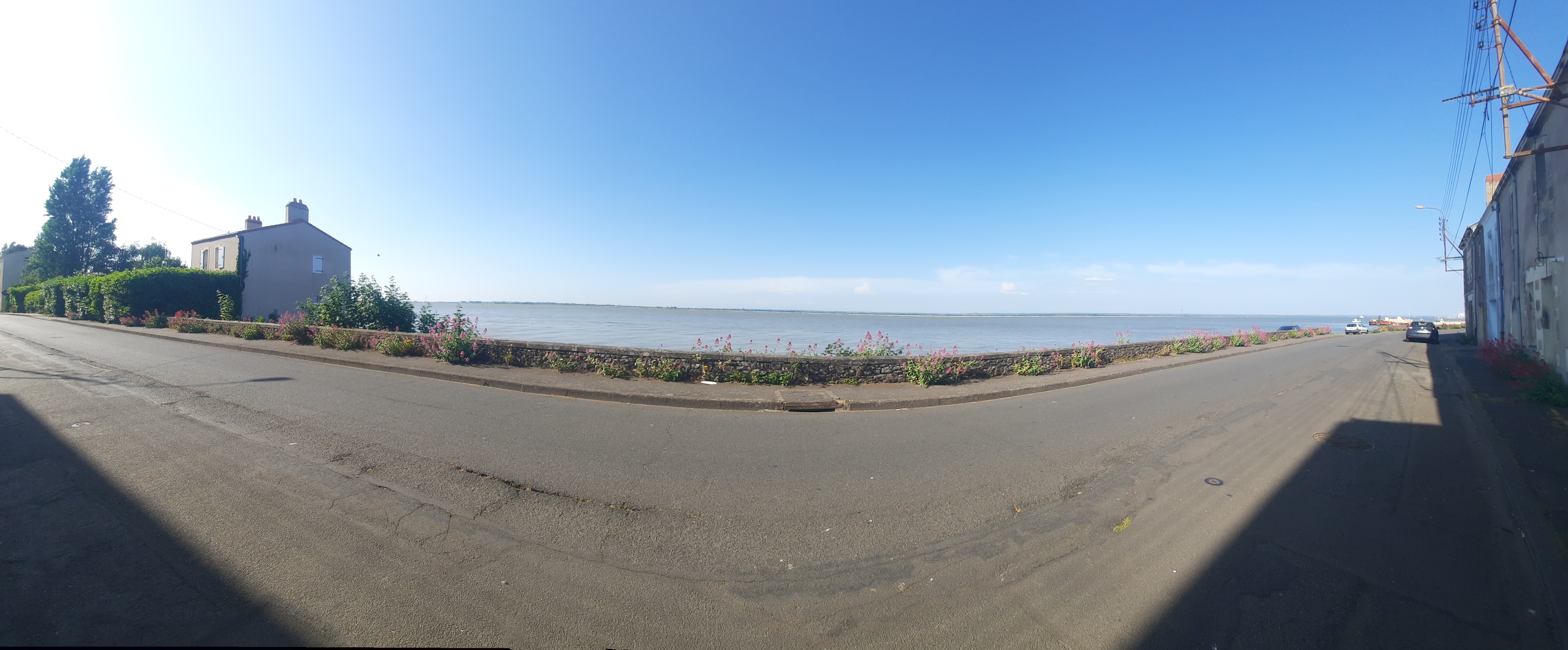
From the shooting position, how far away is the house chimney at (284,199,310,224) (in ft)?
96.7

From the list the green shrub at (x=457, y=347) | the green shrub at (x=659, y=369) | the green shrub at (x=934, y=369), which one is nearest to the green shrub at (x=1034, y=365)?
the green shrub at (x=934, y=369)

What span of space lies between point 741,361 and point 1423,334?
41.7 metres

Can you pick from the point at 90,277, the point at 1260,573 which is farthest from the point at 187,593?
the point at 90,277

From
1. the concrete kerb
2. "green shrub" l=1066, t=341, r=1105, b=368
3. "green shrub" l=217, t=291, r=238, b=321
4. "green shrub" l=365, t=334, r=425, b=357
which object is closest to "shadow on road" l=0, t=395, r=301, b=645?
the concrete kerb

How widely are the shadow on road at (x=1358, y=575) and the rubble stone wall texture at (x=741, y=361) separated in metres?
6.32

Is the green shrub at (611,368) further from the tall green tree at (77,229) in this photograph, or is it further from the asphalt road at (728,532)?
the tall green tree at (77,229)

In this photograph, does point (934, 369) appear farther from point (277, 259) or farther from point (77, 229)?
point (77, 229)

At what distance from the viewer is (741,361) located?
10.1 metres

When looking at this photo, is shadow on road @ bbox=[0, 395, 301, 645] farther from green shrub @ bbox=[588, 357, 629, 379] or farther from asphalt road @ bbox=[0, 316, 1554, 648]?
green shrub @ bbox=[588, 357, 629, 379]

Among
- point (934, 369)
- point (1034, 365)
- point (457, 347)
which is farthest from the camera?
point (1034, 365)

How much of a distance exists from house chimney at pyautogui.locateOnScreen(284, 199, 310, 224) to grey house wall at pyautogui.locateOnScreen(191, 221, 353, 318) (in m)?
0.79

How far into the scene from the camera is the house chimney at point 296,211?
29469mm

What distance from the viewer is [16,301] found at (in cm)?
3488

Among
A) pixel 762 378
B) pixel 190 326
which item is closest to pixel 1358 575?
pixel 762 378
